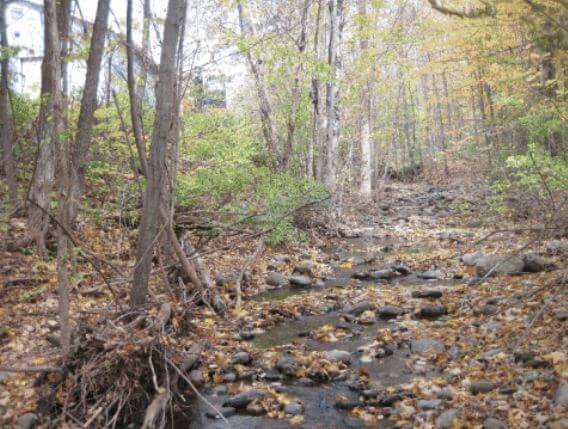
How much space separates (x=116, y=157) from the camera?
10.6m

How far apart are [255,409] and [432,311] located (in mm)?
3121

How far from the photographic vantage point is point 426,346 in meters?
5.50

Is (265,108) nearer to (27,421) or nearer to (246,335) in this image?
(246,335)

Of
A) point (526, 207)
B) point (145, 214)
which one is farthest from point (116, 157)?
point (526, 207)

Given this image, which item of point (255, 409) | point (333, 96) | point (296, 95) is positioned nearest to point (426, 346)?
point (255, 409)

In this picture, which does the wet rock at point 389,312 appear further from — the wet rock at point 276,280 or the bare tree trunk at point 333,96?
the bare tree trunk at point 333,96

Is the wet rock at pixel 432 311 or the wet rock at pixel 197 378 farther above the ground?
the wet rock at pixel 432 311

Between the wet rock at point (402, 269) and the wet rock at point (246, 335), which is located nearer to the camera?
the wet rock at point (246, 335)

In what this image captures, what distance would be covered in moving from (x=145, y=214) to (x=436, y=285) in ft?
17.0

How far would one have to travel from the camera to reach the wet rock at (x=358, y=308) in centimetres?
709

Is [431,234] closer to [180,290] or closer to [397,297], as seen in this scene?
[397,297]

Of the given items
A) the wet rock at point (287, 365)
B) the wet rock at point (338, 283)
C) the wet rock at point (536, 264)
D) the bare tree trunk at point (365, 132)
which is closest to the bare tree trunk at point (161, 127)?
the wet rock at point (287, 365)

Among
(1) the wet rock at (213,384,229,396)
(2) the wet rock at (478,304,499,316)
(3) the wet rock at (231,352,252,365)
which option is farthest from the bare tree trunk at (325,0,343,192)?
(1) the wet rock at (213,384,229,396)

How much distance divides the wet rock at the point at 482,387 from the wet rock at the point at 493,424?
535 millimetres
